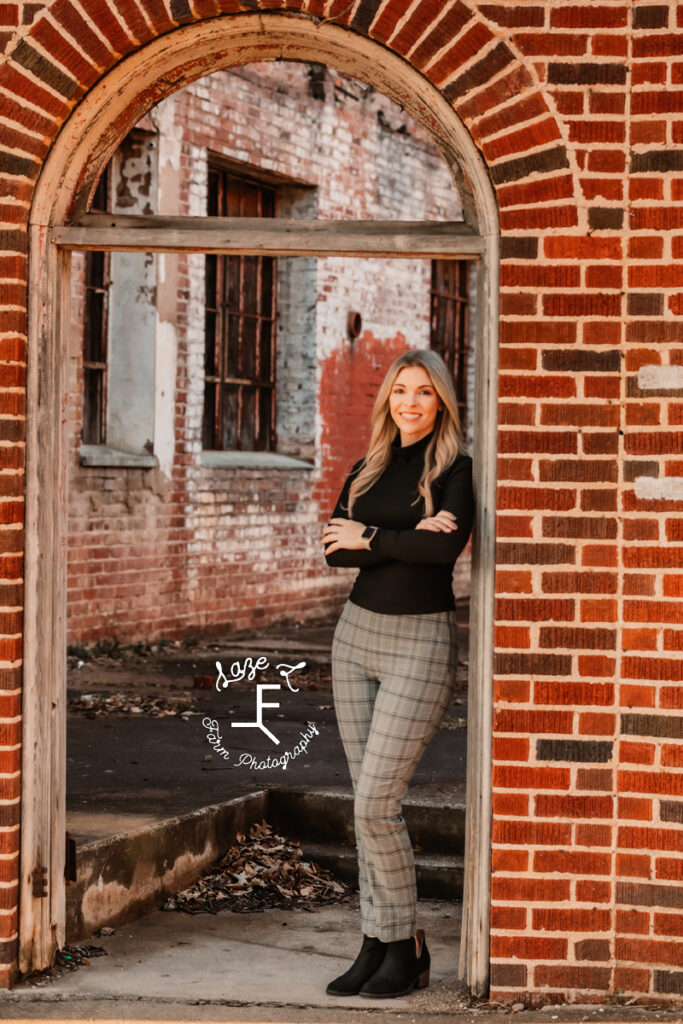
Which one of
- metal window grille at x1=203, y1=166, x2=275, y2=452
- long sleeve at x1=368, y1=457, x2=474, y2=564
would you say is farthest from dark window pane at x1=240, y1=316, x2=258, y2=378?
long sleeve at x1=368, y1=457, x2=474, y2=564

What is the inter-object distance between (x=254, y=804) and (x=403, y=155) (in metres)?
9.51

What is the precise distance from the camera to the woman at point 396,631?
4555 mm

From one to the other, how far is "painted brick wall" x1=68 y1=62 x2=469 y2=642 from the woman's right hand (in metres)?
5.94

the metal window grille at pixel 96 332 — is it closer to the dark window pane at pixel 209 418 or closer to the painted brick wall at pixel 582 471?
the dark window pane at pixel 209 418

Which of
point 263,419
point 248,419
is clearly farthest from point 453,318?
point 248,419

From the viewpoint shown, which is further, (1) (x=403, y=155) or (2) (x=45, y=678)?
(1) (x=403, y=155)

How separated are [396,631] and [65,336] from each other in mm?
Result: 1563

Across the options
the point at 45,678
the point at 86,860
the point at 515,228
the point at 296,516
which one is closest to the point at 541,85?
the point at 515,228

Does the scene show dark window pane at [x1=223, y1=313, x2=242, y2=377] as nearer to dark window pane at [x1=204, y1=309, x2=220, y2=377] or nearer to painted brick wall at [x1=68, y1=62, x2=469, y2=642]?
dark window pane at [x1=204, y1=309, x2=220, y2=377]

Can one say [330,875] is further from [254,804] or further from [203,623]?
[203,623]

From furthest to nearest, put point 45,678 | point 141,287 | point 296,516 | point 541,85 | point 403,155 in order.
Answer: point 403,155 < point 296,516 < point 141,287 < point 45,678 < point 541,85

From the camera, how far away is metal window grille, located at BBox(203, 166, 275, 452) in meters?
12.1

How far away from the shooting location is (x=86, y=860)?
536 cm

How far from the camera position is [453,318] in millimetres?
16516
